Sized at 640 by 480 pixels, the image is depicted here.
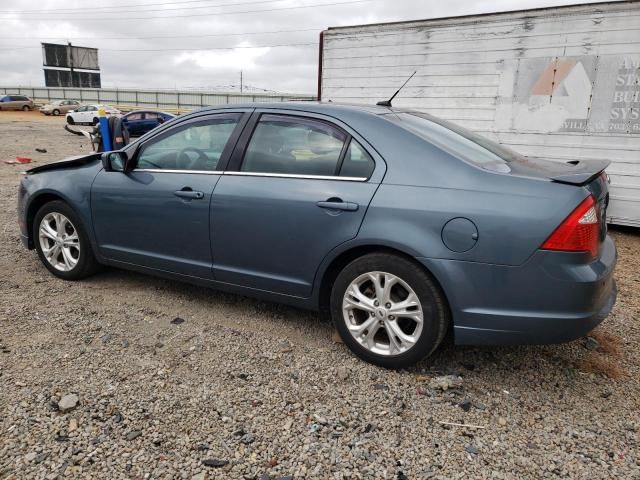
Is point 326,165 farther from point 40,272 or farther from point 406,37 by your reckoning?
point 406,37

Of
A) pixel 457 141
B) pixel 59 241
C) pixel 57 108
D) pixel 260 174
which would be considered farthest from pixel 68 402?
pixel 57 108

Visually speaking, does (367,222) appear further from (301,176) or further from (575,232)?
(575,232)

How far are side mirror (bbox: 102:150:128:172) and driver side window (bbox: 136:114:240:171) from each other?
0.35 feet

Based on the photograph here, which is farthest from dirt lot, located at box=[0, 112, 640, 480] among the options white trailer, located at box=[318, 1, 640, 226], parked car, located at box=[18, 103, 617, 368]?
white trailer, located at box=[318, 1, 640, 226]

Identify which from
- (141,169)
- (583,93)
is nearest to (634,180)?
(583,93)

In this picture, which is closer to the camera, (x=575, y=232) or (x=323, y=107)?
(x=575, y=232)

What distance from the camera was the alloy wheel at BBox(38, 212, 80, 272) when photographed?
4164mm

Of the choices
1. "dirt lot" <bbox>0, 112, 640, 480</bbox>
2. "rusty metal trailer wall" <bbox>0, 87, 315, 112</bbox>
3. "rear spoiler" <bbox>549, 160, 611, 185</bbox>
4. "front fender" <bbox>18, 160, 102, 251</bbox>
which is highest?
"rusty metal trailer wall" <bbox>0, 87, 315, 112</bbox>

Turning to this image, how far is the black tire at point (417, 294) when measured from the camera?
2.70 metres

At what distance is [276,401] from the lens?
262 centimetres

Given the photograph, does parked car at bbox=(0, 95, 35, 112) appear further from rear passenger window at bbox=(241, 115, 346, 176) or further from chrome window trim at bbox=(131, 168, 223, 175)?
rear passenger window at bbox=(241, 115, 346, 176)

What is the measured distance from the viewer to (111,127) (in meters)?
11.1

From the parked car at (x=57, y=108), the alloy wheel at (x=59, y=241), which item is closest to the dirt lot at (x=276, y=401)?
the alloy wheel at (x=59, y=241)

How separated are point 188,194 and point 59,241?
1.55 m
